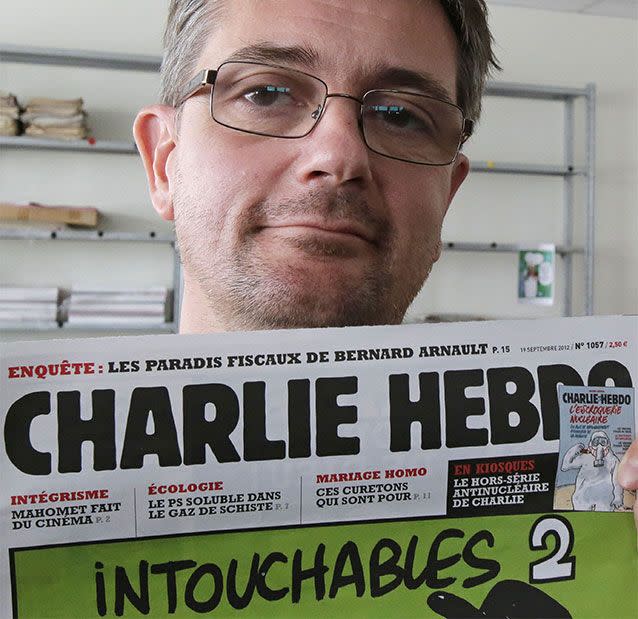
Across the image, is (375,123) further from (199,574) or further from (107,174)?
(107,174)

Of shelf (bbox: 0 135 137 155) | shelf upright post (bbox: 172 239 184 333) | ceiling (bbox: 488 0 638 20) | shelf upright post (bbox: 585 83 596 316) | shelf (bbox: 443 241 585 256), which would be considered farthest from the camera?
ceiling (bbox: 488 0 638 20)

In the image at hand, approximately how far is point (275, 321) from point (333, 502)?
0.30 meters

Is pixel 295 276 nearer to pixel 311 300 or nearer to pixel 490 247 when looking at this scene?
pixel 311 300

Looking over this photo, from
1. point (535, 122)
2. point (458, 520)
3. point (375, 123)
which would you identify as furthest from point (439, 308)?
point (458, 520)

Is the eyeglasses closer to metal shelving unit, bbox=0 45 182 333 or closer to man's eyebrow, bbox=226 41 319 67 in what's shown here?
man's eyebrow, bbox=226 41 319 67

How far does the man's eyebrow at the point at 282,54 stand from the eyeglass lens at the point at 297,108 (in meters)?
0.01

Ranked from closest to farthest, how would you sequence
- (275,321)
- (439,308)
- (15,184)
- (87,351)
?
(87,351)
(275,321)
(15,184)
(439,308)

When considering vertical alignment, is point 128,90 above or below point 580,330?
above

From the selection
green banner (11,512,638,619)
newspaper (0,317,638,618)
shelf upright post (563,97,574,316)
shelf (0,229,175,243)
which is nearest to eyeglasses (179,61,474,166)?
newspaper (0,317,638,618)

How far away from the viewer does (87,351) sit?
1.87 ft

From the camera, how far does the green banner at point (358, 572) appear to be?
56 centimetres

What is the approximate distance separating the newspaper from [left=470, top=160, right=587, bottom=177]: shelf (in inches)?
104

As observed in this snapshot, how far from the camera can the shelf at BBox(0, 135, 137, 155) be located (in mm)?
2752

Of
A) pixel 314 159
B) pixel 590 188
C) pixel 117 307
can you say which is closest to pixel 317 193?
pixel 314 159
